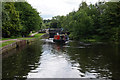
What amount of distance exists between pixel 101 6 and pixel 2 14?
5687 cm

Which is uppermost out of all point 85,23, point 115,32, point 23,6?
point 23,6

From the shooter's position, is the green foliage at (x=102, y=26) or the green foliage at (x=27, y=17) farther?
the green foliage at (x=27, y=17)

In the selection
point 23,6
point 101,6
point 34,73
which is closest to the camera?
point 34,73

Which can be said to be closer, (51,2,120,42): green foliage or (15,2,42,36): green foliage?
(51,2,120,42): green foliage

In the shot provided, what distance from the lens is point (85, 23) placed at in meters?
66.0

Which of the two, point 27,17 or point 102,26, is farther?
point 102,26

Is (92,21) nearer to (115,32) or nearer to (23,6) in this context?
(115,32)

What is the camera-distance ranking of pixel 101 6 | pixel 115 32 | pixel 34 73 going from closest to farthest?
1. pixel 34 73
2. pixel 115 32
3. pixel 101 6

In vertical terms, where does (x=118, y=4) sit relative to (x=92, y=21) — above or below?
above

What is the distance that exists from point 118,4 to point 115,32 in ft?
39.0

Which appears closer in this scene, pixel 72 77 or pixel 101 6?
pixel 72 77

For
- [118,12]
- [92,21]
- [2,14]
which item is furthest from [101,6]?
[2,14]

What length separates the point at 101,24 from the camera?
65688 mm

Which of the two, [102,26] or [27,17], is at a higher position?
[27,17]
